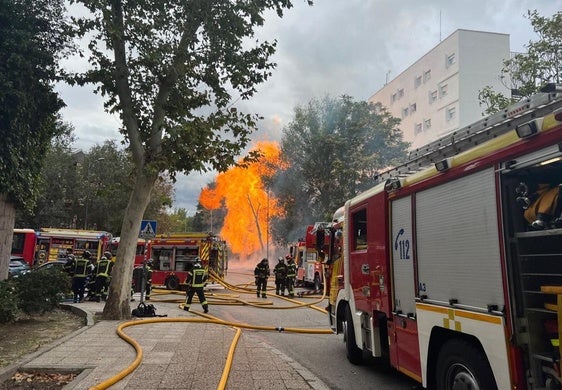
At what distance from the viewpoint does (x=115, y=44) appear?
10844mm

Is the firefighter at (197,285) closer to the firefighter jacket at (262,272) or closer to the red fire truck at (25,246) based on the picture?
the firefighter jacket at (262,272)

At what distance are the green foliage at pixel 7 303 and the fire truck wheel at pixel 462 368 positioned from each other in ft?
26.6

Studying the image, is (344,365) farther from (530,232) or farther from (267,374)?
(530,232)

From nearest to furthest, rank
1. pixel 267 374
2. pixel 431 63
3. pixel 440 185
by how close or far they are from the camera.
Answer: pixel 440 185, pixel 267 374, pixel 431 63

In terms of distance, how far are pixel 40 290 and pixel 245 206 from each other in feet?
148

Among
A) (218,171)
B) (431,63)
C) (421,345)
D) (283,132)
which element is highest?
(431,63)

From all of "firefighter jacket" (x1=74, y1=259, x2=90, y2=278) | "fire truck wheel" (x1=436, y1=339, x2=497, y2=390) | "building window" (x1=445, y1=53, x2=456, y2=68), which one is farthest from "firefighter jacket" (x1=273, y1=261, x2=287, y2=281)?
"building window" (x1=445, y1=53, x2=456, y2=68)

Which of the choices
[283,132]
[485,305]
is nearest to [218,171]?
[485,305]

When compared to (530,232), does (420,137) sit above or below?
above

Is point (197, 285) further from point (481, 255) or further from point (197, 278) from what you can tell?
point (481, 255)

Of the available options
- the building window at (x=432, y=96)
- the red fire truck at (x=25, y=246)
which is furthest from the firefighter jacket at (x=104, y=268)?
the building window at (x=432, y=96)

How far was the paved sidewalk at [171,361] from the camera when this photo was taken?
18.2 ft

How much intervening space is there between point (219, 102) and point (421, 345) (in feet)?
28.8

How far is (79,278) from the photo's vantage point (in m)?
14.9
